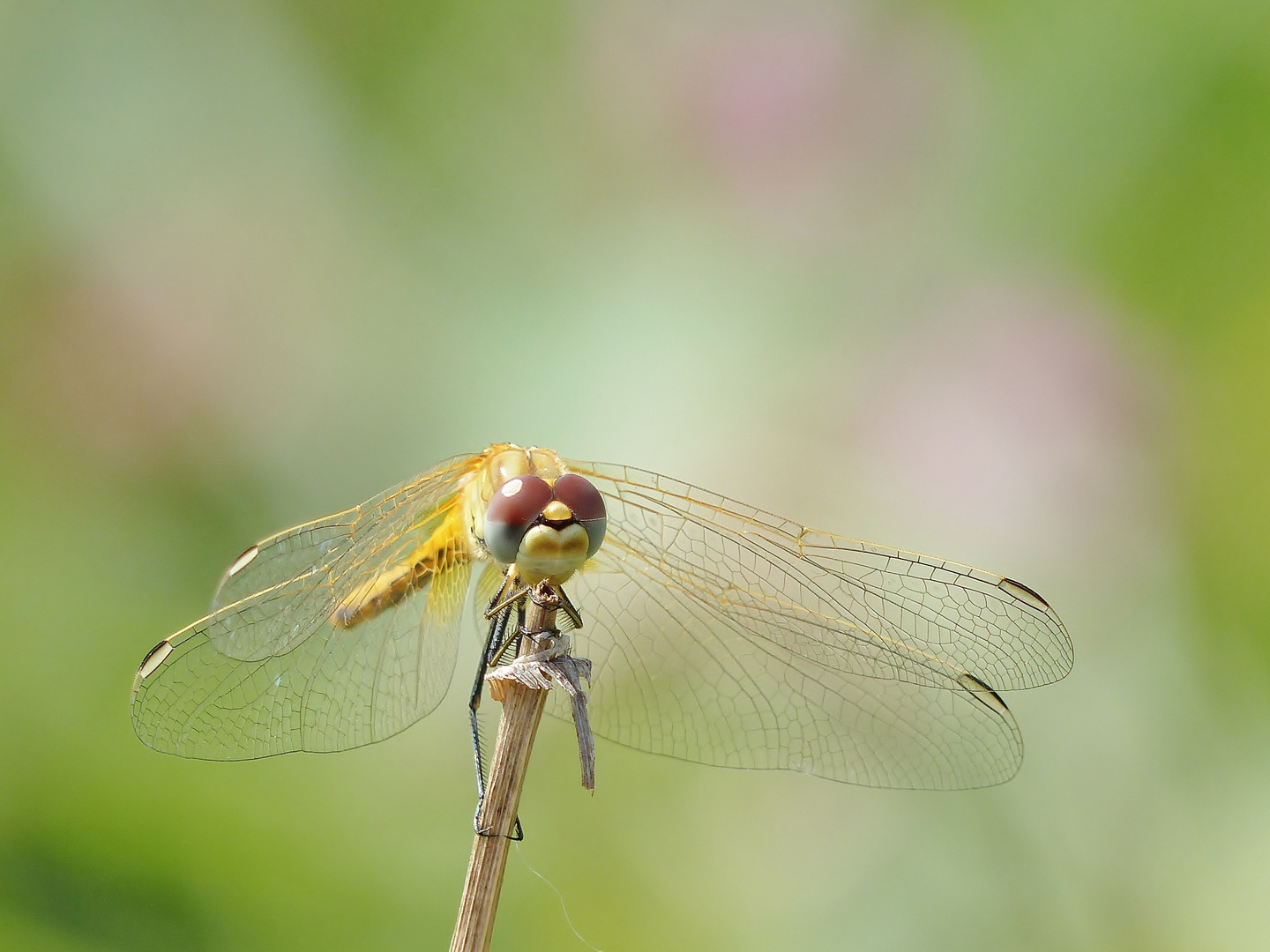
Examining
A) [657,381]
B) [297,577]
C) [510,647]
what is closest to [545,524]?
[510,647]

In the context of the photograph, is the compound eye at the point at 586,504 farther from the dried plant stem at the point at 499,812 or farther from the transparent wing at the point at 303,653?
the transparent wing at the point at 303,653

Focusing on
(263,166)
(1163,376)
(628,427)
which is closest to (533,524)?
(628,427)

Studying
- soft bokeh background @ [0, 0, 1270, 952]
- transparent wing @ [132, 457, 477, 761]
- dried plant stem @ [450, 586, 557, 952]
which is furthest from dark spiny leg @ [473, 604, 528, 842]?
soft bokeh background @ [0, 0, 1270, 952]

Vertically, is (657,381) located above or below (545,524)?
above

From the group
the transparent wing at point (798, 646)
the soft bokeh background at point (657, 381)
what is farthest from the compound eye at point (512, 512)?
the soft bokeh background at point (657, 381)

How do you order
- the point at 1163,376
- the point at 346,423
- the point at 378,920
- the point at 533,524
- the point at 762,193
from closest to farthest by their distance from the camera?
1. the point at 533,524
2. the point at 378,920
3. the point at 1163,376
4. the point at 346,423
5. the point at 762,193

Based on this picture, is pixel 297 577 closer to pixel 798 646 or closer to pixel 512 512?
pixel 512 512

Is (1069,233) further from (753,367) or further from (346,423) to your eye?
(346,423)
